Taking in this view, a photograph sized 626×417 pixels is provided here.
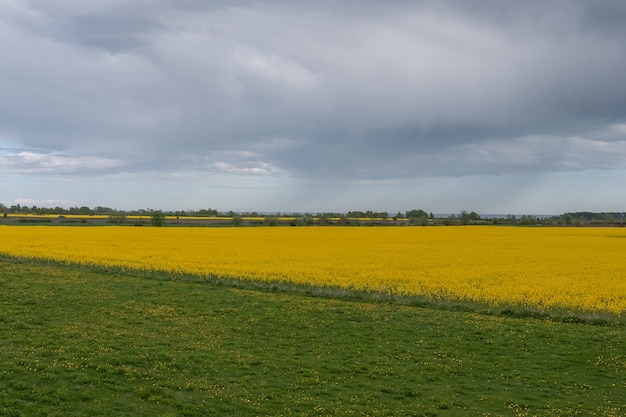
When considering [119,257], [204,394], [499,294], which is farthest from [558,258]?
[204,394]

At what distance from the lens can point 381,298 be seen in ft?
62.8

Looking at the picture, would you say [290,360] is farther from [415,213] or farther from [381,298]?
[415,213]

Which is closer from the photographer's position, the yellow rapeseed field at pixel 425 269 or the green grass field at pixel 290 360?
the green grass field at pixel 290 360

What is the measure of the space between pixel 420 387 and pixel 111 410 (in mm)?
5402

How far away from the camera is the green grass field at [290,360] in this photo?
28.2 ft

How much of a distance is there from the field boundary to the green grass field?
0.82m

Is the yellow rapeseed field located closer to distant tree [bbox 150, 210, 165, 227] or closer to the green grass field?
the green grass field

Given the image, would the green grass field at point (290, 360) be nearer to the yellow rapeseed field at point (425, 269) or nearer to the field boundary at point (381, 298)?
the field boundary at point (381, 298)

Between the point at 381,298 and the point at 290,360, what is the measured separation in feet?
27.9

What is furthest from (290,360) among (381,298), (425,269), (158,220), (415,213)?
(415,213)

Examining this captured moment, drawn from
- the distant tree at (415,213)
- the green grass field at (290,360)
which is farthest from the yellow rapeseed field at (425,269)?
the distant tree at (415,213)

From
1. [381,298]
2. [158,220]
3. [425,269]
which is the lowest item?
[381,298]

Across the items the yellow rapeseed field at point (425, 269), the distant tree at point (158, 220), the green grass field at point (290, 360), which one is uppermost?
the distant tree at point (158, 220)

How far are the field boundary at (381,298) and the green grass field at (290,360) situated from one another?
82 centimetres
